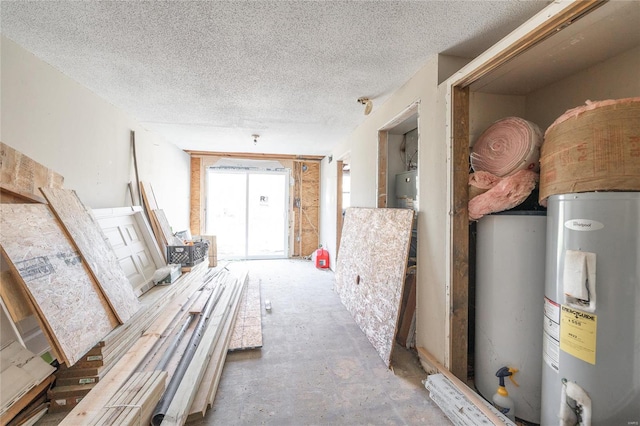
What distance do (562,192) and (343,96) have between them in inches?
83.0

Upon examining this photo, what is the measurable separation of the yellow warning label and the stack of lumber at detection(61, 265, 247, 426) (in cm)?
210

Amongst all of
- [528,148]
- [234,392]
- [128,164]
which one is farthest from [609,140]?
[128,164]

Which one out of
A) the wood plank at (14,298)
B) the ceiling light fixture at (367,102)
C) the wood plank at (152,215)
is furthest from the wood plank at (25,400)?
the ceiling light fixture at (367,102)

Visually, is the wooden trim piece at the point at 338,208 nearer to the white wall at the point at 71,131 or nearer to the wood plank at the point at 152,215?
the wood plank at the point at 152,215

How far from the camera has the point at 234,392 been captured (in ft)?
5.95

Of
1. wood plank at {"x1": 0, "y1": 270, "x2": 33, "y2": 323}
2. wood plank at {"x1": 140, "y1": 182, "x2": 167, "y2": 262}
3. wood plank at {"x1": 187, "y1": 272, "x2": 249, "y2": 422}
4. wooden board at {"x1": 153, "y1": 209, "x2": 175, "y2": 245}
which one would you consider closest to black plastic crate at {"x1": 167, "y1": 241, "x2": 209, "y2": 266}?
wood plank at {"x1": 140, "y1": 182, "x2": 167, "y2": 262}

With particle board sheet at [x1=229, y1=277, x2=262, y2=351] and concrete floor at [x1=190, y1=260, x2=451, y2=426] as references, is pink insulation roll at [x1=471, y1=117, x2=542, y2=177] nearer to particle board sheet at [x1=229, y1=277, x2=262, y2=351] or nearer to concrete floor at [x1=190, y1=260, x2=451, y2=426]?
concrete floor at [x1=190, y1=260, x2=451, y2=426]

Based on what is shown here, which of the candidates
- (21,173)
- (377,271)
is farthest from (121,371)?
(377,271)

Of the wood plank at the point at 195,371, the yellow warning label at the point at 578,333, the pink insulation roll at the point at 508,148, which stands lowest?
the wood plank at the point at 195,371

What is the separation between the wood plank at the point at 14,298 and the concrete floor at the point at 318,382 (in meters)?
1.27

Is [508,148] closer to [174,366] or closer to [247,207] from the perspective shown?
[174,366]

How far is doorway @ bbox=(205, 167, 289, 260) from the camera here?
6.14m

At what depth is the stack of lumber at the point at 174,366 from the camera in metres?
1.43

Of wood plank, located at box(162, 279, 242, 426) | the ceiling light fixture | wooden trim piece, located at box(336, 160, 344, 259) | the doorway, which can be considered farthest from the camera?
the doorway
